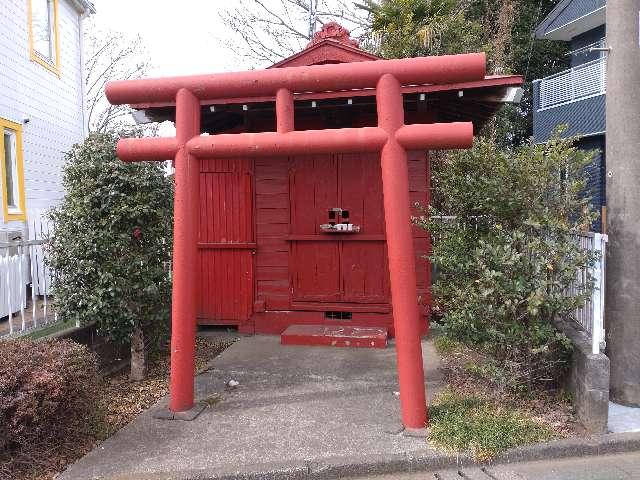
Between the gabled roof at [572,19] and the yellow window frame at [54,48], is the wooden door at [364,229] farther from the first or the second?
the gabled roof at [572,19]

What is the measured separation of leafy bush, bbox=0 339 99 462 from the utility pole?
4.26 m

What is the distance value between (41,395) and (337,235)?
13.9ft

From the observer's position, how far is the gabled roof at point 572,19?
602 inches

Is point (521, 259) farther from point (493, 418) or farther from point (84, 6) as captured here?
point (84, 6)

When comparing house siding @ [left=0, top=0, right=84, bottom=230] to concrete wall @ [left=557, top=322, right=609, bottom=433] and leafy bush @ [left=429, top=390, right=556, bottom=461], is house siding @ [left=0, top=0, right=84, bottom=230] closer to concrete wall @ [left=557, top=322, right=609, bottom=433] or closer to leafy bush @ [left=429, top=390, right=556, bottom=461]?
leafy bush @ [left=429, top=390, right=556, bottom=461]

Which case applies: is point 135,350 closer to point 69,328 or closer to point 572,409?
point 69,328

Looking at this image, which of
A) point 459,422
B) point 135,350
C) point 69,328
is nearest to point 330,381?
point 459,422

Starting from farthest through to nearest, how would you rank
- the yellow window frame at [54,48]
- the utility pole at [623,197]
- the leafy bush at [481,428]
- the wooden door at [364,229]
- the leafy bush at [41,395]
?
the yellow window frame at [54,48], the wooden door at [364,229], the utility pole at [623,197], the leafy bush at [481,428], the leafy bush at [41,395]

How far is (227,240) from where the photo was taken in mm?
7461

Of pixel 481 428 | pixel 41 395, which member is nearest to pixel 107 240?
pixel 41 395

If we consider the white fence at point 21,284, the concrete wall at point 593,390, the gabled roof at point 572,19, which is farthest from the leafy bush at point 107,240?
the gabled roof at point 572,19

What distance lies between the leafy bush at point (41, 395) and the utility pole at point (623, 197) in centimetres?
426

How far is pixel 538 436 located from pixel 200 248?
200 inches

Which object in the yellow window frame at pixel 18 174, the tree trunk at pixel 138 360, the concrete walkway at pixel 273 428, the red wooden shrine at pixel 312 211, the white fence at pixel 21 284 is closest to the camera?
the concrete walkway at pixel 273 428
